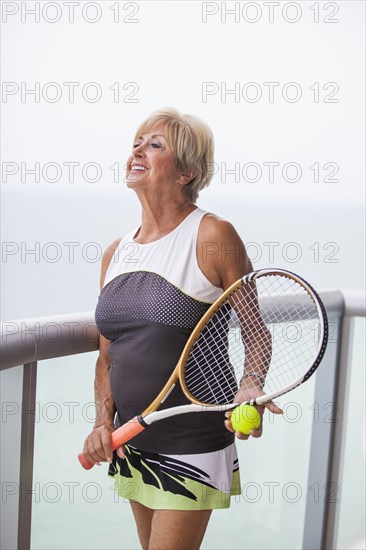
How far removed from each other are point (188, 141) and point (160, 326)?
1.11 feet

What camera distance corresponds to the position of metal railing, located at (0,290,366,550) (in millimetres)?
1254

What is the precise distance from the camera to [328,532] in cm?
189

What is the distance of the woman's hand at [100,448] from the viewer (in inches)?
48.1

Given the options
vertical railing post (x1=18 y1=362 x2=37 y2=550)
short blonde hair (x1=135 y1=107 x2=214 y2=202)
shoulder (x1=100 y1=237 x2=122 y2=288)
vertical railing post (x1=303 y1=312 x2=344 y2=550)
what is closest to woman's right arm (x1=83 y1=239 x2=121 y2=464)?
shoulder (x1=100 y1=237 x2=122 y2=288)

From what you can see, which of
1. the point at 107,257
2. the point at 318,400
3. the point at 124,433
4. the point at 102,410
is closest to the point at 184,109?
the point at 318,400

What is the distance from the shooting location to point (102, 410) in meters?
1.31

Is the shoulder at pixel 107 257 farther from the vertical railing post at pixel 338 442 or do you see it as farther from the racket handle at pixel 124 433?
the vertical railing post at pixel 338 442

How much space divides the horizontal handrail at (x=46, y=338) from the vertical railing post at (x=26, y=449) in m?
0.05

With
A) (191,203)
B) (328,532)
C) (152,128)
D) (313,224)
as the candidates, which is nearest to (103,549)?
(328,532)

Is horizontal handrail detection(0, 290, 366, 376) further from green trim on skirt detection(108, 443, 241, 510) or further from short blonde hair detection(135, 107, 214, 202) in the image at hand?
short blonde hair detection(135, 107, 214, 202)

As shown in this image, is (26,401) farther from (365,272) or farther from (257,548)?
(365,272)

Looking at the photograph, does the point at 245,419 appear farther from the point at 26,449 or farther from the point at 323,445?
the point at 323,445

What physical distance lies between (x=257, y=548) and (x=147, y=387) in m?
0.82

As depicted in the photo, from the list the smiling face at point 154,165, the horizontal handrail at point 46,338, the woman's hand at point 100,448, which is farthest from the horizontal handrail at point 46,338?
→ the smiling face at point 154,165
